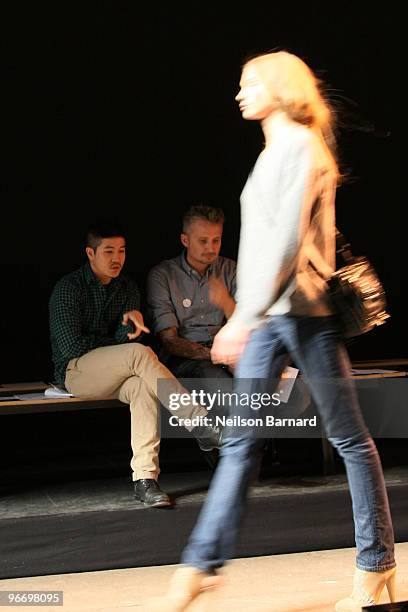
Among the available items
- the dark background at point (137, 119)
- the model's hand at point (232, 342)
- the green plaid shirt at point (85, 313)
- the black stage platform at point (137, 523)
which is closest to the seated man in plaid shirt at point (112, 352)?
the green plaid shirt at point (85, 313)

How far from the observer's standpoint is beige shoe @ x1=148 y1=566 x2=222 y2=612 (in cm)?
237

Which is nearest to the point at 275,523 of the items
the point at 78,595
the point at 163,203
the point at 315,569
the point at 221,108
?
the point at 315,569

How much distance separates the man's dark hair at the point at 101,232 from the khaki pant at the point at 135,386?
1.40 ft

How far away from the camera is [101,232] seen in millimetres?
3850

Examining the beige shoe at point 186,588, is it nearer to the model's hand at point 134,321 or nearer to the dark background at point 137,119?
the model's hand at point 134,321

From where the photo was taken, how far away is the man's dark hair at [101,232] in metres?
3.85

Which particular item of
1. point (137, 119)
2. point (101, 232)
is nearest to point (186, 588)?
point (101, 232)

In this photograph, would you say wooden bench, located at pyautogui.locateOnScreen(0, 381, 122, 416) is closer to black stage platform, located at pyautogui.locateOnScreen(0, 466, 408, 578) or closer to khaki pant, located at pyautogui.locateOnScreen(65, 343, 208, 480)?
khaki pant, located at pyautogui.locateOnScreen(65, 343, 208, 480)

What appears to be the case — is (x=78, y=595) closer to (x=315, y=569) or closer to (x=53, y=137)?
(x=315, y=569)

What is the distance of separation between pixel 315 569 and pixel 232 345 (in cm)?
112

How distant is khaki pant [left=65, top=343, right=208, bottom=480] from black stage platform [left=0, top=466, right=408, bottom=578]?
0.18 m

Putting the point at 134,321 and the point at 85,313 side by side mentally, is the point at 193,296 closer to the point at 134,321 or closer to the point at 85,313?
the point at 134,321

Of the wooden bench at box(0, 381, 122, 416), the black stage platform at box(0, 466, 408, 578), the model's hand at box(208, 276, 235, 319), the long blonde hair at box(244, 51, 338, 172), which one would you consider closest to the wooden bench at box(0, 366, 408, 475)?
the wooden bench at box(0, 381, 122, 416)

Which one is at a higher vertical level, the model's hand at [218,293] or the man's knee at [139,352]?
the model's hand at [218,293]
